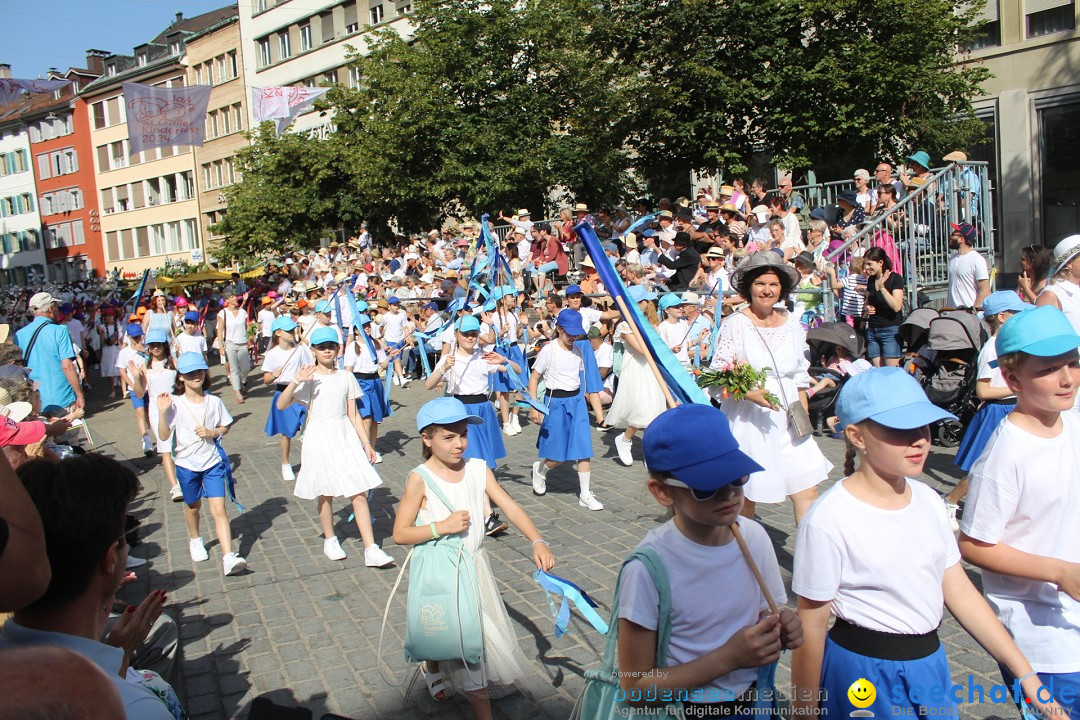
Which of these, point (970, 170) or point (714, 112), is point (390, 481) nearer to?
point (970, 170)

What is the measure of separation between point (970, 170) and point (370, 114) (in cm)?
2328

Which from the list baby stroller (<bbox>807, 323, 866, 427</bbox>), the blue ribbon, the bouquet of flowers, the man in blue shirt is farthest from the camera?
baby stroller (<bbox>807, 323, 866, 427</bbox>)

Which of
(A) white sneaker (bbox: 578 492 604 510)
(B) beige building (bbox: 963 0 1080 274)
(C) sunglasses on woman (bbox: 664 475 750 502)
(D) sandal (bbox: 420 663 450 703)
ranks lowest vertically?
(A) white sneaker (bbox: 578 492 604 510)

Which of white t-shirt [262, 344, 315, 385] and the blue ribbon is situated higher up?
white t-shirt [262, 344, 315, 385]


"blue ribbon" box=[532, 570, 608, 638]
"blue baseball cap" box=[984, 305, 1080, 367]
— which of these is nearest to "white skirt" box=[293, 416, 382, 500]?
"blue ribbon" box=[532, 570, 608, 638]

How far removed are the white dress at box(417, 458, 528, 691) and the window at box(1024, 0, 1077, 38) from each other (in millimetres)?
25816

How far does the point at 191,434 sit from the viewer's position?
23.8ft

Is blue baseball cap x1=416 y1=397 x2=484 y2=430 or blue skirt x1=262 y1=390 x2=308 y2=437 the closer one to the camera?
blue baseball cap x1=416 y1=397 x2=484 y2=430

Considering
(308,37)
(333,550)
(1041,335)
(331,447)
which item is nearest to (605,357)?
(331,447)

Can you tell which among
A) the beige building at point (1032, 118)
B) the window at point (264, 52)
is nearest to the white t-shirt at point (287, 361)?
the beige building at point (1032, 118)

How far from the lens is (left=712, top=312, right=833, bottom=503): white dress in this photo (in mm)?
5441

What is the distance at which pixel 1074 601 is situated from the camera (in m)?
2.94

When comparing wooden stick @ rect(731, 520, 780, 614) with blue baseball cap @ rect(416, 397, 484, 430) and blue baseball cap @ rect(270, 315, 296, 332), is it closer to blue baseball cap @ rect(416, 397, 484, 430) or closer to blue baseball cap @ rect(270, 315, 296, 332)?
blue baseball cap @ rect(416, 397, 484, 430)

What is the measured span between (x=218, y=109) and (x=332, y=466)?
53565mm
